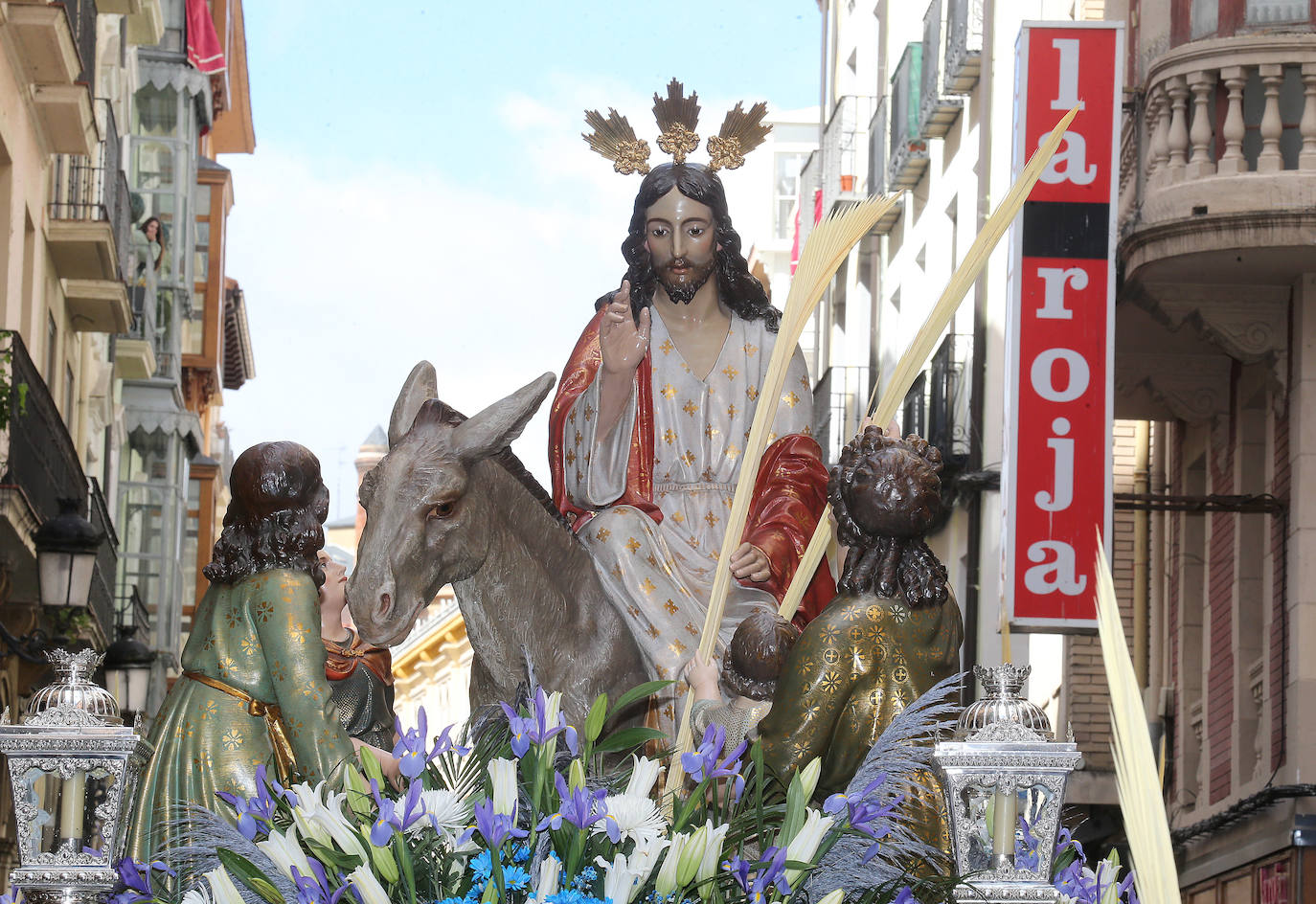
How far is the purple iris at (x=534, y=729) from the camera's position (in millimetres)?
4375

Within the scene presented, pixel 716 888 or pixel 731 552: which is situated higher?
pixel 731 552

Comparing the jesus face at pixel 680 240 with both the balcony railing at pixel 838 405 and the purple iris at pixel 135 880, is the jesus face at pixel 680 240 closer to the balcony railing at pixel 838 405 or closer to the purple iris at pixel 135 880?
the purple iris at pixel 135 880

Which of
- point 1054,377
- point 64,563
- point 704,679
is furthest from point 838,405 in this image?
point 704,679

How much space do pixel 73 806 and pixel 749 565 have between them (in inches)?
99.3

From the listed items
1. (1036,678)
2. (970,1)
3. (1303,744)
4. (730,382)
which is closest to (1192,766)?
(1036,678)

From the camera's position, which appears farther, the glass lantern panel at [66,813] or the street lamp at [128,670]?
the street lamp at [128,670]

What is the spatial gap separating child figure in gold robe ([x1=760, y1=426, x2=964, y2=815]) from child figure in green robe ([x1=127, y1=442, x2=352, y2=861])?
104cm

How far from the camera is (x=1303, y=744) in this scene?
54.4 ft

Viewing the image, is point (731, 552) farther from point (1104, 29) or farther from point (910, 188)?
point (910, 188)

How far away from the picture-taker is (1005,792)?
4.66 m

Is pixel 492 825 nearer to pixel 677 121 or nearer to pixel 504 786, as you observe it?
pixel 504 786

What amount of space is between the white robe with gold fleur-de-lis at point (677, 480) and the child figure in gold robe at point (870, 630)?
1.23m

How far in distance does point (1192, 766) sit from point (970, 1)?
826 cm

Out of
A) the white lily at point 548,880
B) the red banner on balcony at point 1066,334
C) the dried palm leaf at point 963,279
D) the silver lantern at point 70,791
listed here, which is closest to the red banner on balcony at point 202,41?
the red banner on balcony at point 1066,334
